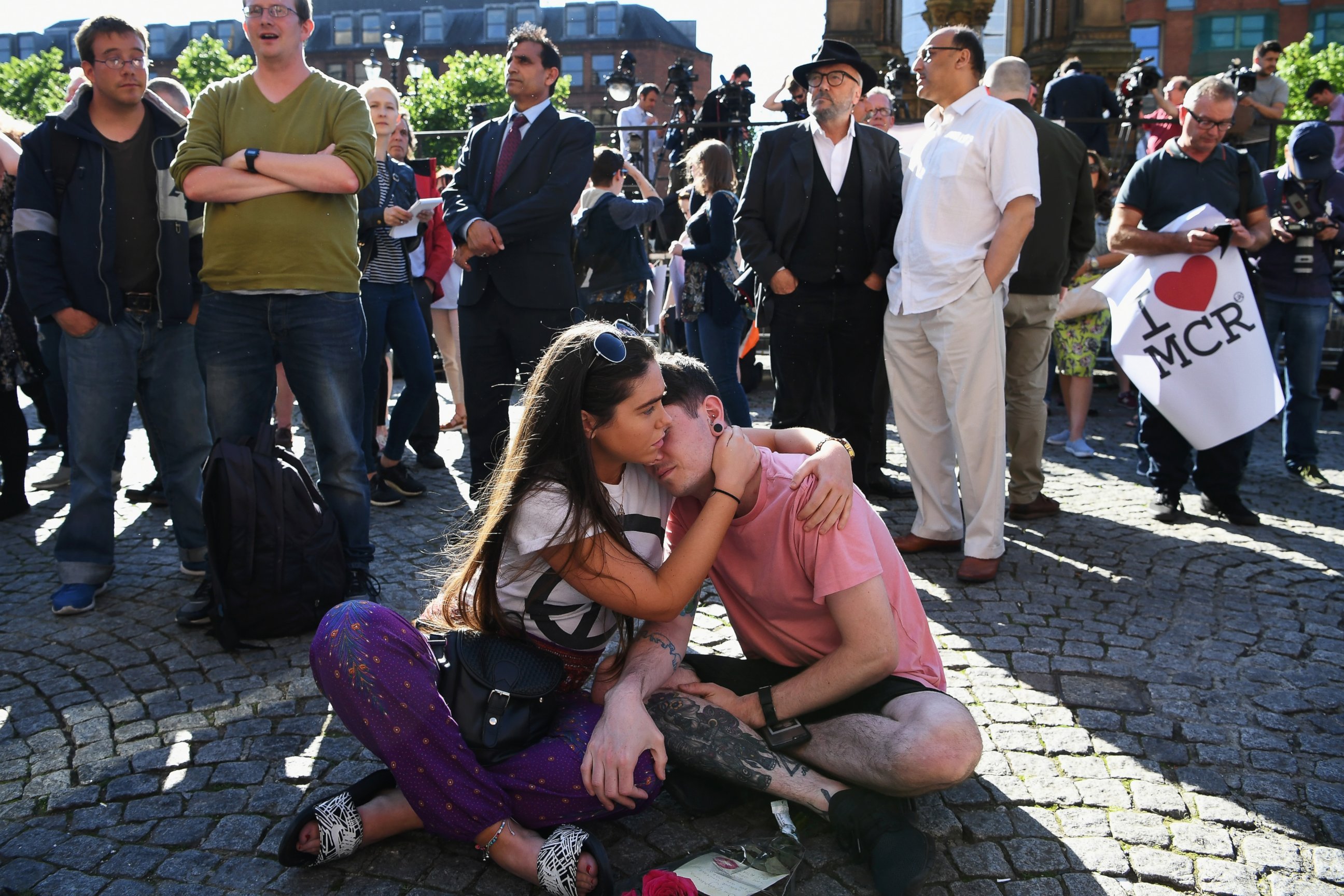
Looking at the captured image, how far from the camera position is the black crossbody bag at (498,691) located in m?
2.63

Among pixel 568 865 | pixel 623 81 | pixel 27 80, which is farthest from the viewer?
pixel 27 80

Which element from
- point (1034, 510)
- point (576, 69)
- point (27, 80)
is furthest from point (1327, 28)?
point (27, 80)

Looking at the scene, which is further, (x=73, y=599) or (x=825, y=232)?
(x=825, y=232)

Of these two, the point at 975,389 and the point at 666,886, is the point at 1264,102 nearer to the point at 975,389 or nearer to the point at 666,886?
the point at 975,389

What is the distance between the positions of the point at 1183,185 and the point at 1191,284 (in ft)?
1.68

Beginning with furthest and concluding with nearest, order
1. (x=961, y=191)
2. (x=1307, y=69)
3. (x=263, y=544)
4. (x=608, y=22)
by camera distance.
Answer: (x=608, y=22)
(x=1307, y=69)
(x=961, y=191)
(x=263, y=544)

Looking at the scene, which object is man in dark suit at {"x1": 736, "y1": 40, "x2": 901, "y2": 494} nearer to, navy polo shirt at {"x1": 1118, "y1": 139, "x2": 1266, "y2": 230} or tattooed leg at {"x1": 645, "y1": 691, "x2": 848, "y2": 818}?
navy polo shirt at {"x1": 1118, "y1": 139, "x2": 1266, "y2": 230}

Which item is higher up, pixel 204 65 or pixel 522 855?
pixel 204 65

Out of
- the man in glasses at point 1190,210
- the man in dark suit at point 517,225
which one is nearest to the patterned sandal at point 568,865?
the man in dark suit at point 517,225

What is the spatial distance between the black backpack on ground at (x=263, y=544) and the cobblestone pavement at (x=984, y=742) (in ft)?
0.41

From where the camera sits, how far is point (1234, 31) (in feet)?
155

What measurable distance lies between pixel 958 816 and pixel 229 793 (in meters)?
1.91

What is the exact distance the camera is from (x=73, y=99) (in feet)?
15.2

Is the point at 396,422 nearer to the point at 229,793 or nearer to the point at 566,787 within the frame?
the point at 229,793
